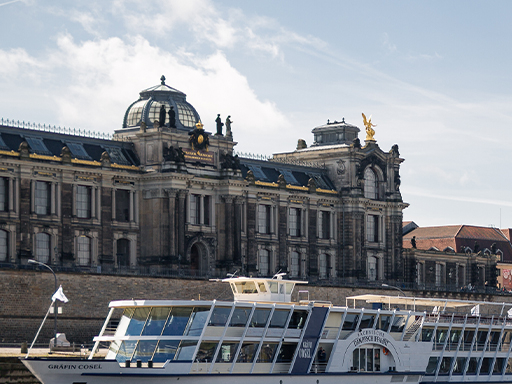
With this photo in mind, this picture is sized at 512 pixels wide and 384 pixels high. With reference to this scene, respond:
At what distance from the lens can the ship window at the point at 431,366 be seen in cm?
6375

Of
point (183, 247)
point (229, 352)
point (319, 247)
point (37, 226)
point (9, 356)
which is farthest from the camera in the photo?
point (319, 247)

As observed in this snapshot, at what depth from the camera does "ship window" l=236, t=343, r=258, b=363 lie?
55812 millimetres

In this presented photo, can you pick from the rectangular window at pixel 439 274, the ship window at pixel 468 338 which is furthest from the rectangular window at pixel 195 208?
the rectangular window at pixel 439 274

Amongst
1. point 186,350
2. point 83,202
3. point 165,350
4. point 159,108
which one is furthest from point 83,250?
point 186,350

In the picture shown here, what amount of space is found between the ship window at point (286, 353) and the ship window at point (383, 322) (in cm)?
564

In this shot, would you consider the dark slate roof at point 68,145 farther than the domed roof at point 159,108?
No

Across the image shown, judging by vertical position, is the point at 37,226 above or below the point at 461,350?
above

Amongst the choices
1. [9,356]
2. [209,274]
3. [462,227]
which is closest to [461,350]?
[9,356]

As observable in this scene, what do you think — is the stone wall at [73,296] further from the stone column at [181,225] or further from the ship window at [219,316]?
the ship window at [219,316]

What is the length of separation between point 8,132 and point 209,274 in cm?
2159

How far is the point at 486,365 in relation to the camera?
221 ft

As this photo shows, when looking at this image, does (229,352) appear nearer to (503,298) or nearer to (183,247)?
(183,247)

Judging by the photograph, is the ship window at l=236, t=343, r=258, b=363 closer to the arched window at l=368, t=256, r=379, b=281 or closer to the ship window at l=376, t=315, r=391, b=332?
the ship window at l=376, t=315, r=391, b=332

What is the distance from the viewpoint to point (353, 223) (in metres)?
119
